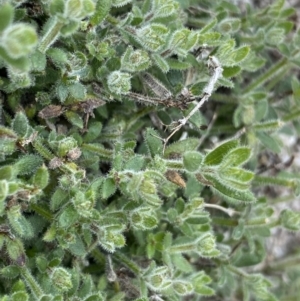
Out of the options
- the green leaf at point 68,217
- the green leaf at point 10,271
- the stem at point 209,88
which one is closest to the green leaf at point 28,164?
the green leaf at point 68,217

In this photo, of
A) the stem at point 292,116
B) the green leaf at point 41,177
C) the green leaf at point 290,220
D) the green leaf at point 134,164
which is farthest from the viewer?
the stem at point 292,116

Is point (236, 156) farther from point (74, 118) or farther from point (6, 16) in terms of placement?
point (6, 16)

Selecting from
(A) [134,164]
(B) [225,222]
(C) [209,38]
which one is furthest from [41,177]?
(B) [225,222]

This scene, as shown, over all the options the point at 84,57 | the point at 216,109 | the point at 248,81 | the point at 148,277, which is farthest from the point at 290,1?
the point at 148,277

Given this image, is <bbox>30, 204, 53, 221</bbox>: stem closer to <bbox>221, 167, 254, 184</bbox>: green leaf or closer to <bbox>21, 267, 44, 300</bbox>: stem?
<bbox>21, 267, 44, 300</bbox>: stem

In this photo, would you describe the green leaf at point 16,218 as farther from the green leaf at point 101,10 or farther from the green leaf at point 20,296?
the green leaf at point 101,10

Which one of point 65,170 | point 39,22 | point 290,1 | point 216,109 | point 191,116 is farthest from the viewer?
point 290,1

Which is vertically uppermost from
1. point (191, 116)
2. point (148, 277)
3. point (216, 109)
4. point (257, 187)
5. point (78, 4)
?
point (78, 4)

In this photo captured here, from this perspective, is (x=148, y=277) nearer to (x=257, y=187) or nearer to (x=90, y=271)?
(x=90, y=271)
